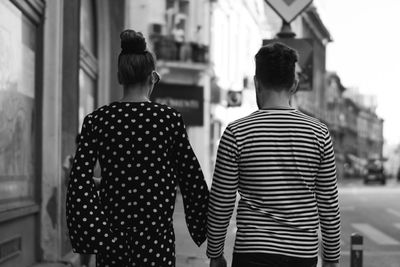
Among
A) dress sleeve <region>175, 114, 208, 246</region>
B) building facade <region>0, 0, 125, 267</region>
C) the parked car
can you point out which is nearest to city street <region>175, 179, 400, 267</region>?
building facade <region>0, 0, 125, 267</region>

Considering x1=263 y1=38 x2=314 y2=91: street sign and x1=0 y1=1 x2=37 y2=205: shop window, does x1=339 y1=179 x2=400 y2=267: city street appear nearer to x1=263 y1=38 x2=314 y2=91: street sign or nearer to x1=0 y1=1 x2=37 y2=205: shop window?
x1=263 y1=38 x2=314 y2=91: street sign

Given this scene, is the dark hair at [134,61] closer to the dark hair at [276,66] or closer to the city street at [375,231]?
the dark hair at [276,66]

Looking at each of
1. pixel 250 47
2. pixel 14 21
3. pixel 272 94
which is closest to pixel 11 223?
pixel 14 21

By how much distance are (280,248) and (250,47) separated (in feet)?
115

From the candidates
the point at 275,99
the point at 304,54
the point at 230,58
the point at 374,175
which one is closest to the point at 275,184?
the point at 275,99

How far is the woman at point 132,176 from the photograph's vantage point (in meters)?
3.04

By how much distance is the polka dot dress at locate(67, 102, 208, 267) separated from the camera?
3041mm

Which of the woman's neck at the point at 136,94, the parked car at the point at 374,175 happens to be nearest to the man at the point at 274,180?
the woman's neck at the point at 136,94

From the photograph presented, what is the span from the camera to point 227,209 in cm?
315

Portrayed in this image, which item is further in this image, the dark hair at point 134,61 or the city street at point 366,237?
the city street at point 366,237

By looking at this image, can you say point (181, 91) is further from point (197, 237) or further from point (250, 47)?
point (197, 237)

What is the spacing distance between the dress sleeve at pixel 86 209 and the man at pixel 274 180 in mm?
482

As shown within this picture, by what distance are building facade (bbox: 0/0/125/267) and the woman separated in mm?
3282

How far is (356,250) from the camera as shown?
244 inches
